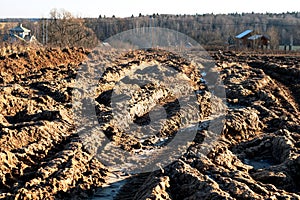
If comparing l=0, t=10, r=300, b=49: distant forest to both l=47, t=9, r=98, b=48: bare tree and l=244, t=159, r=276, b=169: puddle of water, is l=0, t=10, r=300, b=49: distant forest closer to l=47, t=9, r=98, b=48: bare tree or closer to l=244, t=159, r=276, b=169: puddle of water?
l=47, t=9, r=98, b=48: bare tree

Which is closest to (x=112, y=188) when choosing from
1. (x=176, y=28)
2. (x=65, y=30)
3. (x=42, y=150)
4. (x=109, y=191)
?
(x=109, y=191)

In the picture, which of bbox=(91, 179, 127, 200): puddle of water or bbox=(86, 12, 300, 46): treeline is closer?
bbox=(91, 179, 127, 200): puddle of water

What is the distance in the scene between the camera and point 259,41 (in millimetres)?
54344

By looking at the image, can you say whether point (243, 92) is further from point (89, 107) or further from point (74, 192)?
point (74, 192)

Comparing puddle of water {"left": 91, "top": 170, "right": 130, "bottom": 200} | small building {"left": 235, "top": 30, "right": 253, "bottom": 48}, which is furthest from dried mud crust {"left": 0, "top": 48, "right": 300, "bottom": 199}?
small building {"left": 235, "top": 30, "right": 253, "bottom": 48}

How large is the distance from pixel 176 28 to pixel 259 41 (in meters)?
36.4

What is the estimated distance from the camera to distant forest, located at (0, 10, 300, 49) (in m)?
45.6

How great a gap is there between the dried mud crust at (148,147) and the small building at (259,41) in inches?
1400

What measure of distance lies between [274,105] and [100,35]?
2685 inches

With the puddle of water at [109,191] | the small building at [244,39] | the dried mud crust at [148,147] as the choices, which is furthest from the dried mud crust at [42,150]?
the small building at [244,39]

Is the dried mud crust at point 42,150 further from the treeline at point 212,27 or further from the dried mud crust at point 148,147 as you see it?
the treeline at point 212,27

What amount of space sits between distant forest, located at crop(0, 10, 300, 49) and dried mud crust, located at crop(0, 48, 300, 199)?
1063 inches

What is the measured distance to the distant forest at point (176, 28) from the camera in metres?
45.6

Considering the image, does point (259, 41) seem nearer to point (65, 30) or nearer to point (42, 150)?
point (65, 30)
